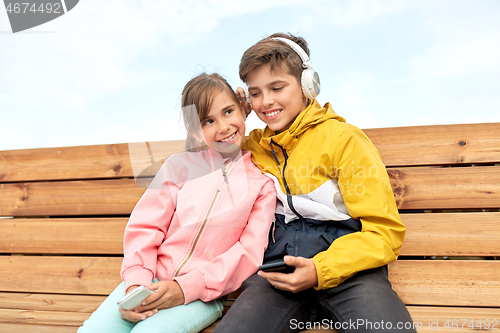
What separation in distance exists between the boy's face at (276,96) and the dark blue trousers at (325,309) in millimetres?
Answer: 612

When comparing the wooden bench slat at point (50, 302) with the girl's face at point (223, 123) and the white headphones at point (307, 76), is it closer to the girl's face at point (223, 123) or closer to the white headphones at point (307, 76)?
the girl's face at point (223, 123)

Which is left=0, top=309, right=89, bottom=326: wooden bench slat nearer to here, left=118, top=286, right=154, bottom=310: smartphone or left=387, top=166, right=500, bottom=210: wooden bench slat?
left=118, top=286, right=154, bottom=310: smartphone

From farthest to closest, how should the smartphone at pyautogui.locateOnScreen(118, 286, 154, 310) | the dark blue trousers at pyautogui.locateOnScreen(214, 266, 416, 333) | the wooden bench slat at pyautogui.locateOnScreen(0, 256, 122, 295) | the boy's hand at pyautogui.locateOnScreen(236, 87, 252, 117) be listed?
1. the wooden bench slat at pyautogui.locateOnScreen(0, 256, 122, 295)
2. the boy's hand at pyautogui.locateOnScreen(236, 87, 252, 117)
3. the smartphone at pyautogui.locateOnScreen(118, 286, 154, 310)
4. the dark blue trousers at pyautogui.locateOnScreen(214, 266, 416, 333)

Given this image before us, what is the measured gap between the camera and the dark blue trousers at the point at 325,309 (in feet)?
3.11

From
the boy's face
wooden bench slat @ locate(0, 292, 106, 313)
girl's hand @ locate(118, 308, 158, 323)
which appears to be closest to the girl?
girl's hand @ locate(118, 308, 158, 323)

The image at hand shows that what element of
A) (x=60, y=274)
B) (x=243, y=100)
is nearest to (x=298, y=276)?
(x=243, y=100)

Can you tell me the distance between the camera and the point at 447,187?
1588mm

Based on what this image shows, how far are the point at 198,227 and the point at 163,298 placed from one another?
28 centimetres

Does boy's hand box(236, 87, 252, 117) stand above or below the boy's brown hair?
below

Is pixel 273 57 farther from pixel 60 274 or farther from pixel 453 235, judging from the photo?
pixel 60 274

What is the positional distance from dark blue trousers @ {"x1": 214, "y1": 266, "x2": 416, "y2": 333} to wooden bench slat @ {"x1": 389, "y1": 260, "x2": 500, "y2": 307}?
42 cm

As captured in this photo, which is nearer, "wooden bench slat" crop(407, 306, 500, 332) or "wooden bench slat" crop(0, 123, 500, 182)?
"wooden bench slat" crop(407, 306, 500, 332)

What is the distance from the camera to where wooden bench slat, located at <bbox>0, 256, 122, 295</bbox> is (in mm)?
1794

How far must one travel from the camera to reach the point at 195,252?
128 centimetres
